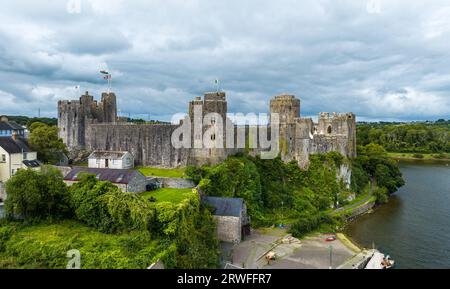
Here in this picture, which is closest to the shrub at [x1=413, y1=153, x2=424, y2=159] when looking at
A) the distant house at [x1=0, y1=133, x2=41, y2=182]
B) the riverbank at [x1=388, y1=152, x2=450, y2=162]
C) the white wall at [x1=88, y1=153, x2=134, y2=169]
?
the riverbank at [x1=388, y1=152, x2=450, y2=162]

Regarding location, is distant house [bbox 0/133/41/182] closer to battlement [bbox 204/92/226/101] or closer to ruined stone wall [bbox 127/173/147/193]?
ruined stone wall [bbox 127/173/147/193]

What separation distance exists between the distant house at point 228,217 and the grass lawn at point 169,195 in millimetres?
1770

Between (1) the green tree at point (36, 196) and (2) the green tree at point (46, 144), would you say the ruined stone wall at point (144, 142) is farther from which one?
(1) the green tree at point (36, 196)

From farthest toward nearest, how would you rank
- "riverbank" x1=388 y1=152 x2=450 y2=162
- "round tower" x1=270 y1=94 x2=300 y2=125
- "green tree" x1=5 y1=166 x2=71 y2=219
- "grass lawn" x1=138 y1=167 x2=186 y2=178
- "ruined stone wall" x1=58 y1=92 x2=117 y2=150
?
"riverbank" x1=388 y1=152 x2=450 y2=162
"round tower" x1=270 y1=94 x2=300 y2=125
"ruined stone wall" x1=58 y1=92 x2=117 y2=150
"grass lawn" x1=138 y1=167 x2=186 y2=178
"green tree" x1=5 y1=166 x2=71 y2=219

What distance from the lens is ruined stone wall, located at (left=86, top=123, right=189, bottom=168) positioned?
32750 millimetres

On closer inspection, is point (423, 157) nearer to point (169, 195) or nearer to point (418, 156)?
point (418, 156)

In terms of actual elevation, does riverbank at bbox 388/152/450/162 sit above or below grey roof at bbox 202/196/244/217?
above

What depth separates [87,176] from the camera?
73.6ft

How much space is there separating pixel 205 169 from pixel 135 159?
8.51m

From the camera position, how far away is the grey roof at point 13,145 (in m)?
27.9

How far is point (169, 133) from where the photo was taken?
33.0m

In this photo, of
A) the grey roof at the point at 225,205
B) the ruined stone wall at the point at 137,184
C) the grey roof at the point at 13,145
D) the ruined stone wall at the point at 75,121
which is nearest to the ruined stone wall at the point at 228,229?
the grey roof at the point at 225,205

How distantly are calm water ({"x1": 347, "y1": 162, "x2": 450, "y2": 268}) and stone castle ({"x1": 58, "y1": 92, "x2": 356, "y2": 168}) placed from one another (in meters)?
7.88
